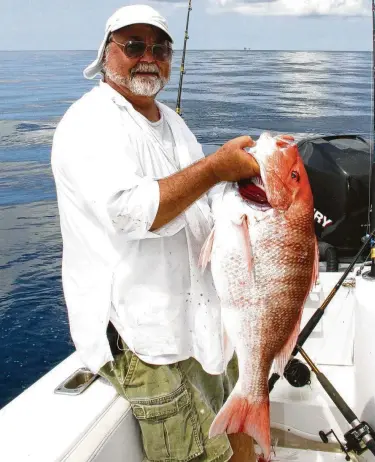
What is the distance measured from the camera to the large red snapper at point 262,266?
6.38 feet

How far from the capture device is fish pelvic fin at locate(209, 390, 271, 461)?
6.78 ft

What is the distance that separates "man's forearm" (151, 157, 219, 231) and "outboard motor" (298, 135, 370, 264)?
2.92 meters

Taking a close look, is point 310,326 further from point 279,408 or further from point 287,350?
point 287,350

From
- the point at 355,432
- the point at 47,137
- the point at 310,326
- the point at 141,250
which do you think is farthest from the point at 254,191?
the point at 47,137

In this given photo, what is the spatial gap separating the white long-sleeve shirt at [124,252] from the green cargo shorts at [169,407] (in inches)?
2.5

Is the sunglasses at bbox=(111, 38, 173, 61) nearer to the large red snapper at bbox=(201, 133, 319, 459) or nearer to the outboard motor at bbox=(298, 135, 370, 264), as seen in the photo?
the large red snapper at bbox=(201, 133, 319, 459)

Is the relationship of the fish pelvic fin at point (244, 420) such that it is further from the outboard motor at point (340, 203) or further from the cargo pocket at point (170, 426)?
the outboard motor at point (340, 203)

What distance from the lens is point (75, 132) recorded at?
2053 mm

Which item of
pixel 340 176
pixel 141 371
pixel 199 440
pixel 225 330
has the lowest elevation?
pixel 199 440

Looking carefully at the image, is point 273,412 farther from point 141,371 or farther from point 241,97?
point 241,97

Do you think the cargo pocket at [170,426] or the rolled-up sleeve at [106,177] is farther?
the cargo pocket at [170,426]

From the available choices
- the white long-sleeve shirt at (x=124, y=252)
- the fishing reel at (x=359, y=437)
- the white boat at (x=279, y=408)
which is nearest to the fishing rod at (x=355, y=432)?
the fishing reel at (x=359, y=437)

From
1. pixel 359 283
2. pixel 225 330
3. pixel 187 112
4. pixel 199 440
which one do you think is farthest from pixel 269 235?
pixel 187 112

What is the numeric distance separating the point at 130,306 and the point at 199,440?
65cm
